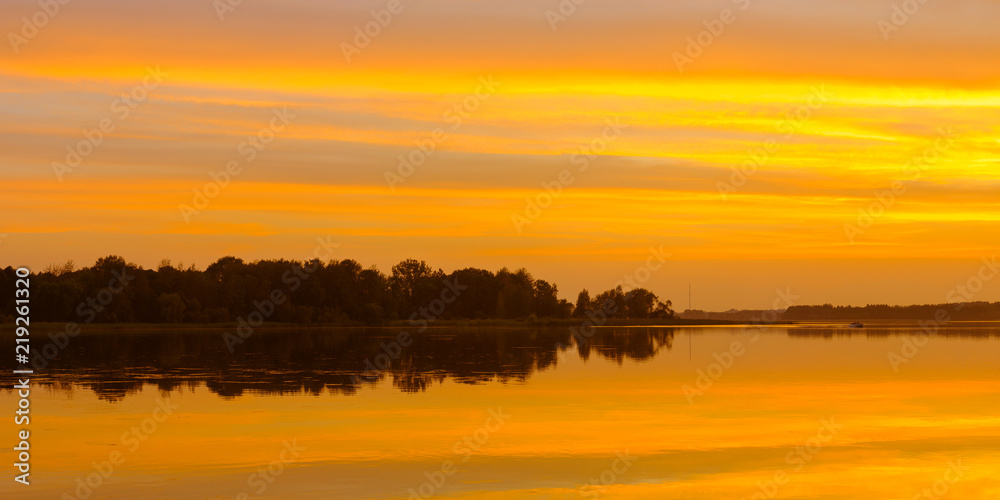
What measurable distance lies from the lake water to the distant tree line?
66.1 m

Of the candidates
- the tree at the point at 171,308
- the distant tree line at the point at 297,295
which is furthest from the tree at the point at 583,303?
the tree at the point at 171,308

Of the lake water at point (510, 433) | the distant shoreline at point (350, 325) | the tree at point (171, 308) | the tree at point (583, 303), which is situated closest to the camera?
the lake water at point (510, 433)

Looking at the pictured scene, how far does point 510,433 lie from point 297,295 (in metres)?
108

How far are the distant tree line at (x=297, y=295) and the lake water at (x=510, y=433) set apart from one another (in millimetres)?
66118

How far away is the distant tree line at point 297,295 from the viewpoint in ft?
347

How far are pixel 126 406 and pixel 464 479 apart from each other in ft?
44.6

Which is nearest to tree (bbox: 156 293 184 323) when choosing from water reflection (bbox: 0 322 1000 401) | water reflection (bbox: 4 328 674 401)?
water reflection (bbox: 4 328 674 401)

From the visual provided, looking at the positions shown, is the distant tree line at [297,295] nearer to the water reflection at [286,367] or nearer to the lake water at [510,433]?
the water reflection at [286,367]

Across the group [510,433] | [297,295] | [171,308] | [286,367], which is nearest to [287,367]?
[286,367]

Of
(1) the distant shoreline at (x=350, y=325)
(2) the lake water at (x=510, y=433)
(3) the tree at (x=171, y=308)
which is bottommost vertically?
(2) the lake water at (x=510, y=433)

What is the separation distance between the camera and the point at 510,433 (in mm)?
22844

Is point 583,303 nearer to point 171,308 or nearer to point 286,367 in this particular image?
point 171,308

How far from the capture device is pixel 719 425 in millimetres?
24188

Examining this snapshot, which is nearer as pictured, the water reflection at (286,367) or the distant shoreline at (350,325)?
the water reflection at (286,367)
